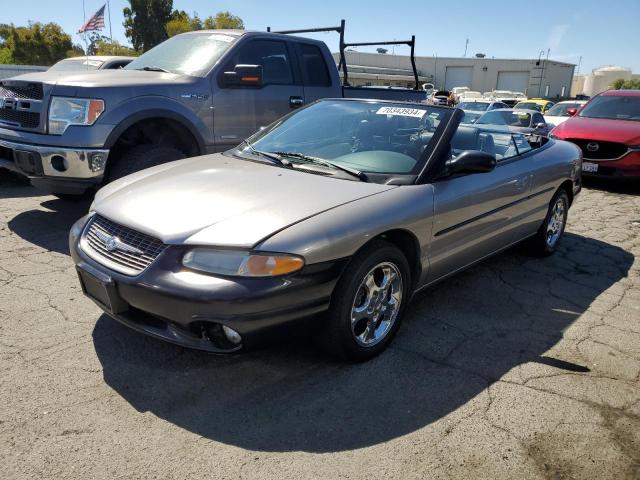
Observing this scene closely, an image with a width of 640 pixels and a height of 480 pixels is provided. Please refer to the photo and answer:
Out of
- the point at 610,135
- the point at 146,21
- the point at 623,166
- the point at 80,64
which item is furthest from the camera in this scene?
the point at 146,21

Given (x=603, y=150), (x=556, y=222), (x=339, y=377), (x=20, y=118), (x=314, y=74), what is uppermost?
(x=314, y=74)

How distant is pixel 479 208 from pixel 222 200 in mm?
1899

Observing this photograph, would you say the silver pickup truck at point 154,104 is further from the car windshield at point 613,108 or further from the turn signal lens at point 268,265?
the car windshield at point 613,108

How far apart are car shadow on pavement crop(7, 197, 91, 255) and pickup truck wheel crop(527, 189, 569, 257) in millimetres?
4376

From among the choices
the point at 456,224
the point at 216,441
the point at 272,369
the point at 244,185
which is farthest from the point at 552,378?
the point at 244,185

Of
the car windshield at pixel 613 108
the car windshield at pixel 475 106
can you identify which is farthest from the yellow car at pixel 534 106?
the car windshield at pixel 613 108

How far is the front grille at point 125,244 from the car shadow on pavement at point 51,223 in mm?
1848

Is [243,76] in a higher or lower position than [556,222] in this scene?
higher

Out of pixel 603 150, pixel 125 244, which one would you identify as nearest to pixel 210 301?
pixel 125 244

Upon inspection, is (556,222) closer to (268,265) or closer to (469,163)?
(469,163)

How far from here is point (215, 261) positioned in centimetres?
246

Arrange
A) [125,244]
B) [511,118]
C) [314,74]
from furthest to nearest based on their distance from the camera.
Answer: [511,118]
[314,74]
[125,244]

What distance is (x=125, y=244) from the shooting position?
267cm

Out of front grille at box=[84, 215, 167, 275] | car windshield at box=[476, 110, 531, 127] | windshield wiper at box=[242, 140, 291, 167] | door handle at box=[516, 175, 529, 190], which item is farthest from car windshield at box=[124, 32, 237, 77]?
car windshield at box=[476, 110, 531, 127]
